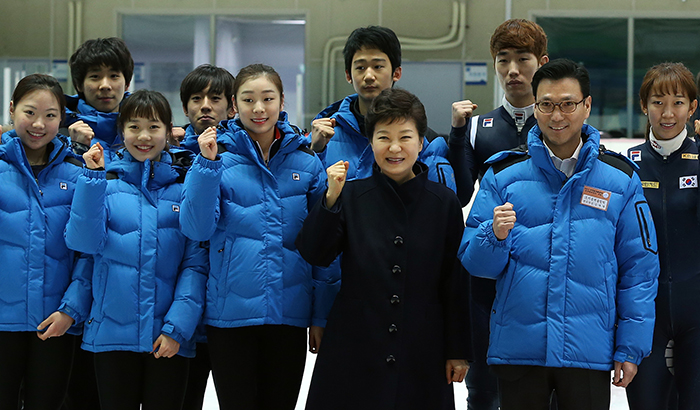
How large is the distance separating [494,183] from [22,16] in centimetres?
787

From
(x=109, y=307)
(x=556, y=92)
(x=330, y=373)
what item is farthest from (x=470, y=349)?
(x=109, y=307)

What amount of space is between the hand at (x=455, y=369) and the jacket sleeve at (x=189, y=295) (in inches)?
34.9

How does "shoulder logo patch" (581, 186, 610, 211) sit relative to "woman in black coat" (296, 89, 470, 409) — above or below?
above

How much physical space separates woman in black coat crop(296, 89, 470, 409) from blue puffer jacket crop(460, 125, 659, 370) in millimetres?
124

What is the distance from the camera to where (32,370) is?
2557 mm

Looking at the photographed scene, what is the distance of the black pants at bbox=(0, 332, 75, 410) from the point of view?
2.51 m

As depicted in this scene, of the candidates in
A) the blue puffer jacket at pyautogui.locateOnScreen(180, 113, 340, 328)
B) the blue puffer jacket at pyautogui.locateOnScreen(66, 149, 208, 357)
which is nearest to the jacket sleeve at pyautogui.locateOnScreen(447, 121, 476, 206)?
the blue puffer jacket at pyautogui.locateOnScreen(180, 113, 340, 328)

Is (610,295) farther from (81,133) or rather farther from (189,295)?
(81,133)

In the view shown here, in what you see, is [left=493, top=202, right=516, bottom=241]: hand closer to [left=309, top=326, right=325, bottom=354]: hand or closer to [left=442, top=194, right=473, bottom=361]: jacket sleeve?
[left=442, top=194, right=473, bottom=361]: jacket sleeve

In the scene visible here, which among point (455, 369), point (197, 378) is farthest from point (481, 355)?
point (197, 378)

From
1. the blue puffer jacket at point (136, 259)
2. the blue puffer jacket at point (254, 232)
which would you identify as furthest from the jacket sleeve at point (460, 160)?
the blue puffer jacket at point (136, 259)

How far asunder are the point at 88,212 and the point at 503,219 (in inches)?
54.6

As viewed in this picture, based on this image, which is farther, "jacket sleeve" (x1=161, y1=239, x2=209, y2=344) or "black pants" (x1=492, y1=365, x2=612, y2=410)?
"jacket sleeve" (x1=161, y1=239, x2=209, y2=344)

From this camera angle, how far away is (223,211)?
2.45m
